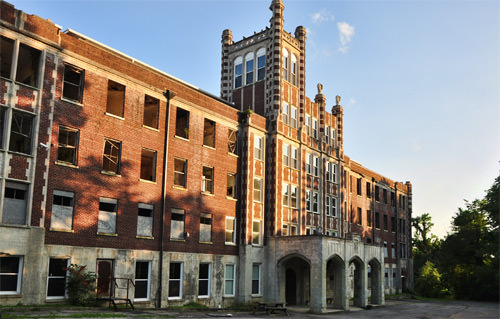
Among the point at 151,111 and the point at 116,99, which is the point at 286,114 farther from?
the point at 116,99

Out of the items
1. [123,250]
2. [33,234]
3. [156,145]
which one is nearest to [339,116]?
[156,145]

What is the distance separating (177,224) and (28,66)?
12.6 m

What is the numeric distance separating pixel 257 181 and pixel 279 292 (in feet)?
27.7

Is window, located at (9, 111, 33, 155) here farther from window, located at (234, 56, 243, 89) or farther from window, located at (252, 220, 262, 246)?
window, located at (234, 56, 243, 89)

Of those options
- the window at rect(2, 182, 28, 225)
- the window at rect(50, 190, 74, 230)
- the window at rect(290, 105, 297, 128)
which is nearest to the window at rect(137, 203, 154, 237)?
the window at rect(50, 190, 74, 230)

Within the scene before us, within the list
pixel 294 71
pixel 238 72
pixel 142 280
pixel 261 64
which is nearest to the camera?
pixel 142 280

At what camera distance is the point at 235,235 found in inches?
1361

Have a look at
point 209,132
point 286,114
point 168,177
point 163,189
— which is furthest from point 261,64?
point 163,189

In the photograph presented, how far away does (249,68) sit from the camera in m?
41.9

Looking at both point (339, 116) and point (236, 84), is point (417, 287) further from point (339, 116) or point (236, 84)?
point (236, 84)

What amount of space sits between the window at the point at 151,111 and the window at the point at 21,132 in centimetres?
803

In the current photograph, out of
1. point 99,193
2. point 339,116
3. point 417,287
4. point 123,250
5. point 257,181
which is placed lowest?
point 417,287

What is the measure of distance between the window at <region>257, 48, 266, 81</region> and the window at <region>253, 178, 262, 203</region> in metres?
9.48

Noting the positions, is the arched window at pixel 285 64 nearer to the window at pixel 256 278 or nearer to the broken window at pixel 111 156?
the window at pixel 256 278
